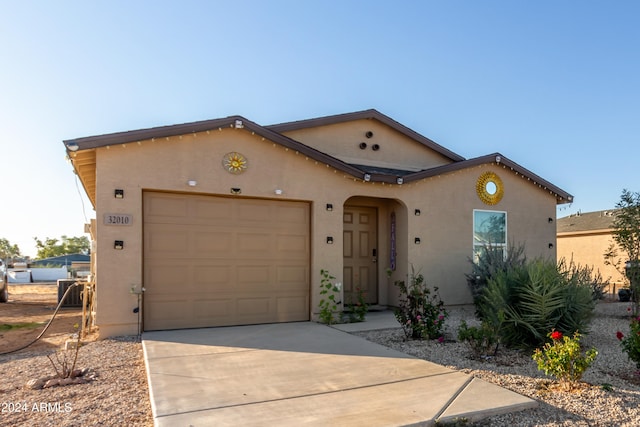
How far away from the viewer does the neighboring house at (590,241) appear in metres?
→ 20.6

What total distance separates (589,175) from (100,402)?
1923 cm

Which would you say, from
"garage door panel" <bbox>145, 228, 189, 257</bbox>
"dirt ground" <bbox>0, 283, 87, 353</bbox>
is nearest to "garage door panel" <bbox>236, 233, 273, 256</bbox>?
"garage door panel" <bbox>145, 228, 189, 257</bbox>

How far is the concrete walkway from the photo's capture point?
371cm

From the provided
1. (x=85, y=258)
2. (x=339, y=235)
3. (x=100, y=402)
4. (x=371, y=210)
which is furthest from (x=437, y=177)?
(x=85, y=258)

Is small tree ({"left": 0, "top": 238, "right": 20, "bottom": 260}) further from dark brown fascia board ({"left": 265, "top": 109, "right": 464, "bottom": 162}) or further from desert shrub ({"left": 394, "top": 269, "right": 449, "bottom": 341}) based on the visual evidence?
desert shrub ({"left": 394, "top": 269, "right": 449, "bottom": 341})

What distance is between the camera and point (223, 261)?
26.3 ft

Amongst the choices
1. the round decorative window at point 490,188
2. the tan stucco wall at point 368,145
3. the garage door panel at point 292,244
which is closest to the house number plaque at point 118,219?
the garage door panel at point 292,244

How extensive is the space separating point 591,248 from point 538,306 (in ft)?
61.3

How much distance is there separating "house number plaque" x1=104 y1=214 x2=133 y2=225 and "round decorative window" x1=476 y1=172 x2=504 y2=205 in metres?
8.32

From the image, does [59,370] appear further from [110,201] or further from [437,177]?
[437,177]

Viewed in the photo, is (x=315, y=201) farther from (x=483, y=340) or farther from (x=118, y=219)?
(x=483, y=340)

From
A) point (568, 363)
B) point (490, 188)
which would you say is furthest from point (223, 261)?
point (490, 188)

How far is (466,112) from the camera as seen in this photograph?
46.7 ft

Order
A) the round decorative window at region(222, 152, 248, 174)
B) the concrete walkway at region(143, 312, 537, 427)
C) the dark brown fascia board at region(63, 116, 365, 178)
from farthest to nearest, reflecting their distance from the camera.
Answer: the round decorative window at region(222, 152, 248, 174)
the dark brown fascia board at region(63, 116, 365, 178)
the concrete walkway at region(143, 312, 537, 427)
